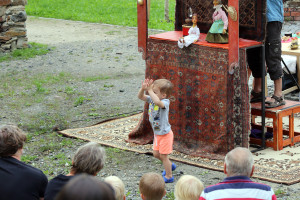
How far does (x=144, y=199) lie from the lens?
13.9ft

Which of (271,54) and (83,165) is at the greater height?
(271,54)

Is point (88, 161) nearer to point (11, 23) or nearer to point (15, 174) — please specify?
point (15, 174)

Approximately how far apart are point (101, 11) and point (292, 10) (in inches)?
317

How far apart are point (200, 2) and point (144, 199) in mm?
3779

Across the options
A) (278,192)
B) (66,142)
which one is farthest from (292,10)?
(278,192)

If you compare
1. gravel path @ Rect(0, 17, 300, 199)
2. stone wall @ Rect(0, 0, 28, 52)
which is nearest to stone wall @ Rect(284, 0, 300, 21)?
gravel path @ Rect(0, 17, 300, 199)

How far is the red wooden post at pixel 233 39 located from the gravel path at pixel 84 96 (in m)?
1.24

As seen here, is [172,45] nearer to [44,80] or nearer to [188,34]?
[188,34]

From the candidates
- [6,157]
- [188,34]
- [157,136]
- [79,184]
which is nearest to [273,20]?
[188,34]

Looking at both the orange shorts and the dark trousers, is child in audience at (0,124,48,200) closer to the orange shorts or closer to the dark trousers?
the orange shorts

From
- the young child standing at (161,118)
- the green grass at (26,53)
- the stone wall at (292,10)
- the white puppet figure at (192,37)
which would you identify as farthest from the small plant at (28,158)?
the stone wall at (292,10)

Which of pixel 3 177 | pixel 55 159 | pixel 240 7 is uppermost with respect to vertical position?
pixel 240 7

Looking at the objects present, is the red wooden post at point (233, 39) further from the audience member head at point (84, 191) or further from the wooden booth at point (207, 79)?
the audience member head at point (84, 191)

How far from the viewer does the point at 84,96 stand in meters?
9.82
